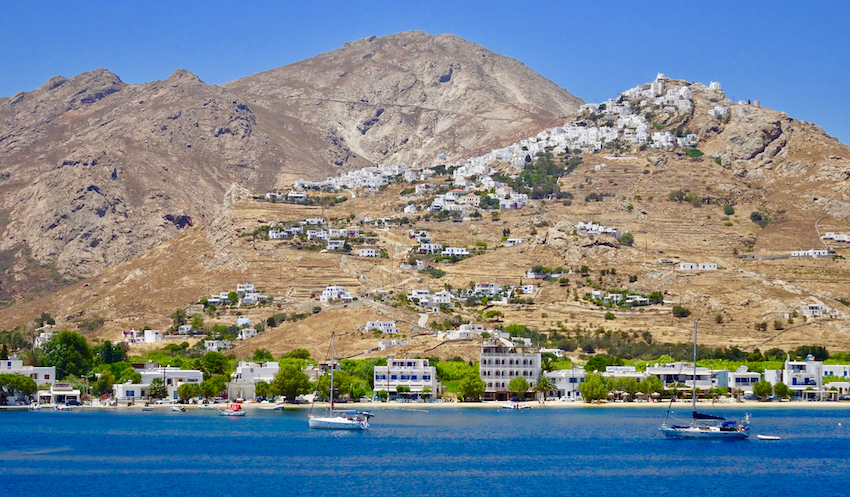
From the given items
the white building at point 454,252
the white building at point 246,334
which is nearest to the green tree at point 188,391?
the white building at point 246,334

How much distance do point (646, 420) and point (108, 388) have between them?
177ft

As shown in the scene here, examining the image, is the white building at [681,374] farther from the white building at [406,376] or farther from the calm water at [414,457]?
the white building at [406,376]

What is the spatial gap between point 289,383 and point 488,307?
47991 millimetres

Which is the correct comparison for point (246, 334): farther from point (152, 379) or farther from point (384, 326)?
point (152, 379)

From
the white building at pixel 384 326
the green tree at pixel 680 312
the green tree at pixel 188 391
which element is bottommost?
the green tree at pixel 188 391

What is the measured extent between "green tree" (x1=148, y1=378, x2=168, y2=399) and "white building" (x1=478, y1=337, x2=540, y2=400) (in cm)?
3105

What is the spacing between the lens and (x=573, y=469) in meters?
67.3

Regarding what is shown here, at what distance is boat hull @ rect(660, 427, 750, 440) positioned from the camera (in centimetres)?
8338

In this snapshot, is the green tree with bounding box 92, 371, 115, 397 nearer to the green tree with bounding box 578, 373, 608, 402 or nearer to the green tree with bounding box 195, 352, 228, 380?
the green tree with bounding box 195, 352, 228, 380

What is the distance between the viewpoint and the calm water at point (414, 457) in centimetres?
6094

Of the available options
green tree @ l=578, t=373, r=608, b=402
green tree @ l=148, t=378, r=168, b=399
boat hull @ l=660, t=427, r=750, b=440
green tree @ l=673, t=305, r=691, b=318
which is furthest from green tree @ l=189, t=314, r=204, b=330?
boat hull @ l=660, t=427, r=750, b=440

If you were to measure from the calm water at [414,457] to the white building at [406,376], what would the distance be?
1547 centimetres

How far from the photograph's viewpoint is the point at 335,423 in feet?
290

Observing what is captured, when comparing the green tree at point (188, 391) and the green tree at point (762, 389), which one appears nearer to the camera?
the green tree at point (188, 391)
